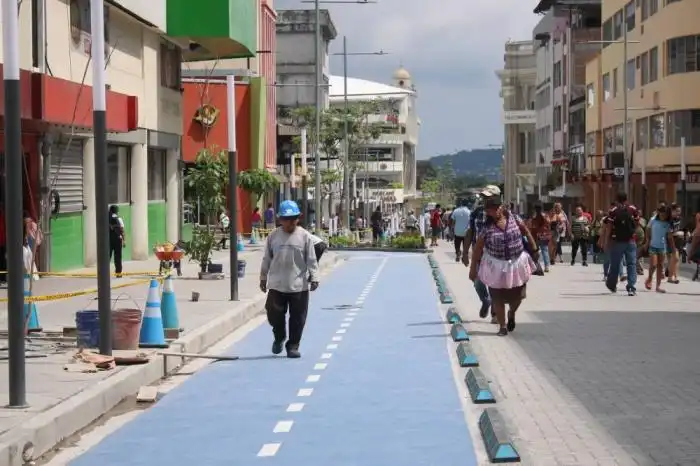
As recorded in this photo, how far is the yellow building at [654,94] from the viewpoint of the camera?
5959cm

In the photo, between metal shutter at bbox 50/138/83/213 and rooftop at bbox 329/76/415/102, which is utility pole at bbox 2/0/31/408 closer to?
metal shutter at bbox 50/138/83/213

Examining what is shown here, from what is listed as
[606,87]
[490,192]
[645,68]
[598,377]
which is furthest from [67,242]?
[606,87]

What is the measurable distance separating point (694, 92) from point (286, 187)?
118 ft

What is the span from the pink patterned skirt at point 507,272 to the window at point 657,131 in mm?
45781

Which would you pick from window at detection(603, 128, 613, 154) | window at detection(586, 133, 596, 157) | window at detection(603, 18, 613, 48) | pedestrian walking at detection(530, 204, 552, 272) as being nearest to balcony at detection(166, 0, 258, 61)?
pedestrian walking at detection(530, 204, 552, 272)

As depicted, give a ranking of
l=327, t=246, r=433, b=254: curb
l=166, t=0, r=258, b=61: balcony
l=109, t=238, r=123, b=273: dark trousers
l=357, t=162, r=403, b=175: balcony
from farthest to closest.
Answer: l=357, t=162, r=403, b=175: balcony < l=327, t=246, r=433, b=254: curb < l=166, t=0, r=258, b=61: balcony < l=109, t=238, r=123, b=273: dark trousers

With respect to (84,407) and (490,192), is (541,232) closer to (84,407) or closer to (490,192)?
(490,192)

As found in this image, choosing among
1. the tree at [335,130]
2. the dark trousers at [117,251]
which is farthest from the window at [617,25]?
the dark trousers at [117,251]

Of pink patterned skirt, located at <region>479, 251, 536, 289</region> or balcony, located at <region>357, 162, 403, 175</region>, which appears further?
balcony, located at <region>357, 162, 403, 175</region>

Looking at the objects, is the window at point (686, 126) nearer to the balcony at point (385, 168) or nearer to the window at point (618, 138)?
the window at point (618, 138)

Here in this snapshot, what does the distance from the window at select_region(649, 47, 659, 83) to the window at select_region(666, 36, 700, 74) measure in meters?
2.16

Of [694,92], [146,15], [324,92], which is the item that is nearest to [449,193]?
[324,92]

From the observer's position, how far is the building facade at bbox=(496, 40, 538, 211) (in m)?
138

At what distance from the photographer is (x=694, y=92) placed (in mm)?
59312
